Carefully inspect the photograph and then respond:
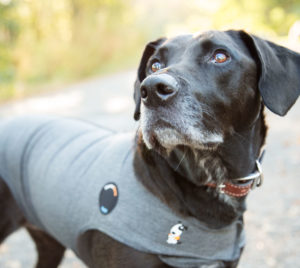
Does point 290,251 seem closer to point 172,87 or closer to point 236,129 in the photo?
point 236,129

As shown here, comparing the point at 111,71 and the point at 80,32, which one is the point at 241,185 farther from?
the point at 80,32

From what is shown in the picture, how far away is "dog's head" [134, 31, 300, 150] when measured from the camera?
5.90ft

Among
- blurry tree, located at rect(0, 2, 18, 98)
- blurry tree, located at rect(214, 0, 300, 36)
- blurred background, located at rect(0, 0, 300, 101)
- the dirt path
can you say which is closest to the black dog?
the dirt path

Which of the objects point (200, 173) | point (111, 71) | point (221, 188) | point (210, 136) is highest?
point (210, 136)

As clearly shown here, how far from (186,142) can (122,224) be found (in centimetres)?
59

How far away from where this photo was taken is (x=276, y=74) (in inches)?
80.6

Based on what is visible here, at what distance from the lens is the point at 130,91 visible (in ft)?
41.7

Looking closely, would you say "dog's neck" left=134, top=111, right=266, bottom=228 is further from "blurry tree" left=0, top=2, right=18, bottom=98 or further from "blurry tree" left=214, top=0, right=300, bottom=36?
"blurry tree" left=214, top=0, right=300, bottom=36

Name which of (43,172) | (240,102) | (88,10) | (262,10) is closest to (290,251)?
(240,102)

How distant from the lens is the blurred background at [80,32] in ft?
45.9

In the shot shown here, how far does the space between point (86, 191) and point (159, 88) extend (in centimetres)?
94

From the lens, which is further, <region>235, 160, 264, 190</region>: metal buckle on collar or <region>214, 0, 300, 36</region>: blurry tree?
<region>214, 0, 300, 36</region>: blurry tree

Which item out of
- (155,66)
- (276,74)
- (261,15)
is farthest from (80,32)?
(276,74)

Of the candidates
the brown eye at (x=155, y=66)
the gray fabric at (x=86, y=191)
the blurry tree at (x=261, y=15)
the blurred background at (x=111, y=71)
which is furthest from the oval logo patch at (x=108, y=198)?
the blurry tree at (x=261, y=15)
